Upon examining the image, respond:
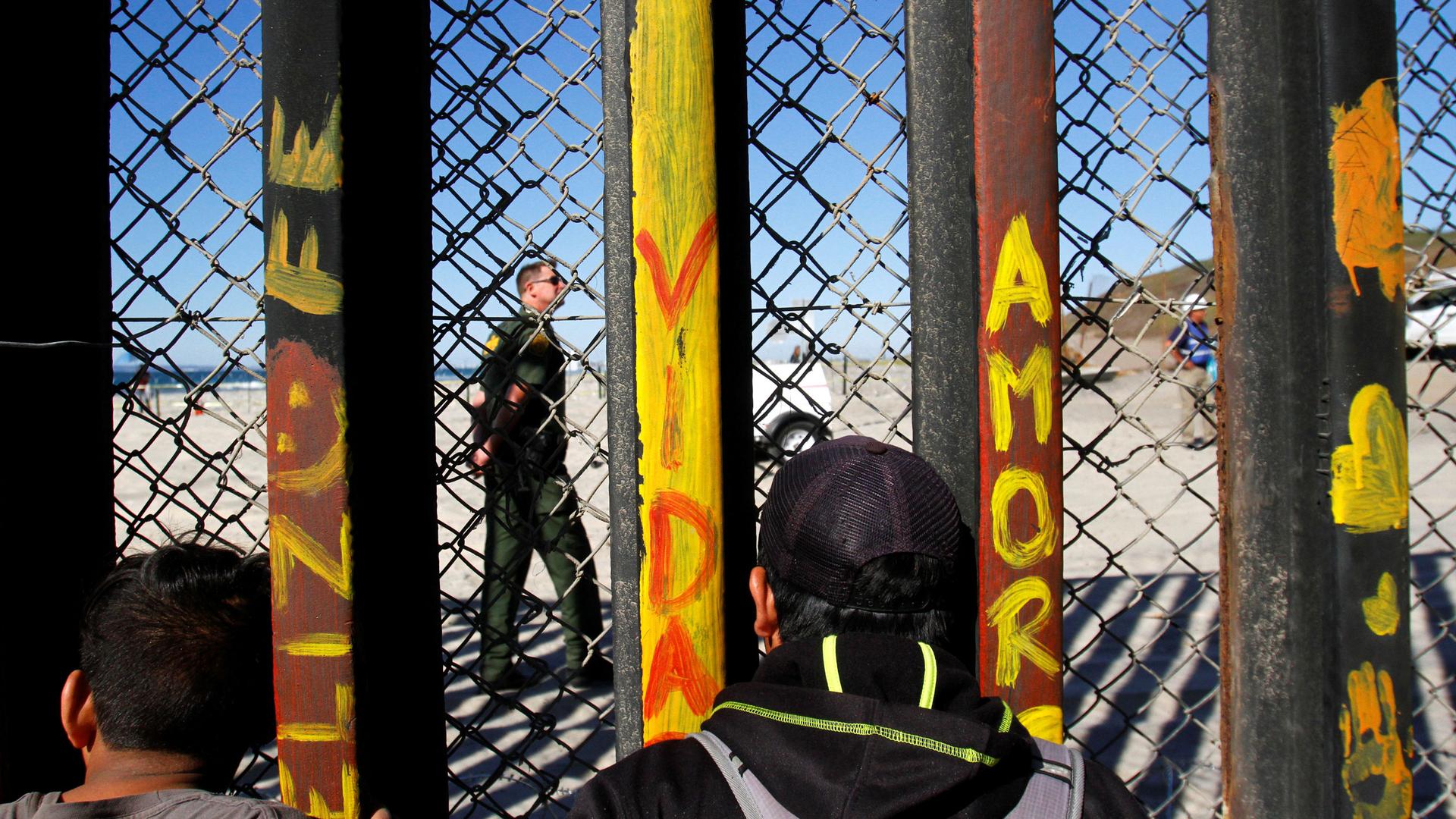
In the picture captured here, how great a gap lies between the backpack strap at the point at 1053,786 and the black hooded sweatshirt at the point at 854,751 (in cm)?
1

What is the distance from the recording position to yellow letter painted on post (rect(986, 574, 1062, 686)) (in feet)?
4.73

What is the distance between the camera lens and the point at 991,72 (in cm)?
141

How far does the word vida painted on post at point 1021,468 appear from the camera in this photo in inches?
55.8

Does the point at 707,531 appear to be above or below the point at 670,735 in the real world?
above

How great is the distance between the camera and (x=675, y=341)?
134cm

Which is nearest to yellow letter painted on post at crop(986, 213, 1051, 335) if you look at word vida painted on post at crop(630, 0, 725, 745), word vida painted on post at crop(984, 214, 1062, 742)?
word vida painted on post at crop(984, 214, 1062, 742)

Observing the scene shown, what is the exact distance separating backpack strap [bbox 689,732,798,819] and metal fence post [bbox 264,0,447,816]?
1.92ft

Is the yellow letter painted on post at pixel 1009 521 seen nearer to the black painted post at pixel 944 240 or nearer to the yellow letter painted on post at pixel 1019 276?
the black painted post at pixel 944 240

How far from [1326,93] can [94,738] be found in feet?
7.31

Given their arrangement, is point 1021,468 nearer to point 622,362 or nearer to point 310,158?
point 622,362

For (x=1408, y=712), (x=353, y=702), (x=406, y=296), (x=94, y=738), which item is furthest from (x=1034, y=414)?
(x=94, y=738)

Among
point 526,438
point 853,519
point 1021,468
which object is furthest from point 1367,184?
point 526,438

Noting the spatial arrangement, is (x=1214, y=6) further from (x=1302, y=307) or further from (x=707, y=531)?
(x=707, y=531)

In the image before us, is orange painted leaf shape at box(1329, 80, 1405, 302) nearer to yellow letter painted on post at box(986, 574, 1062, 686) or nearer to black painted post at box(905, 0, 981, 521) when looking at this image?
black painted post at box(905, 0, 981, 521)
